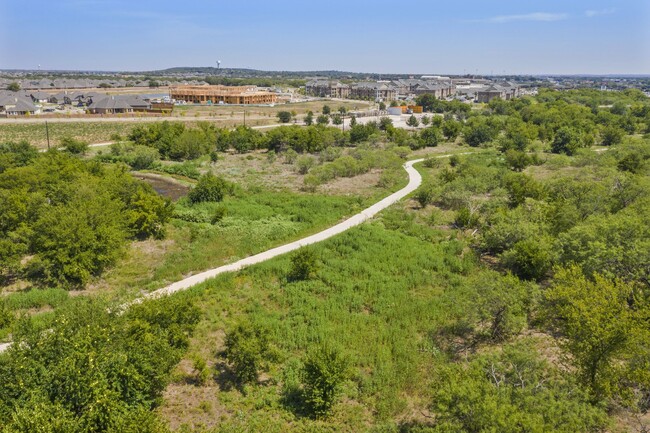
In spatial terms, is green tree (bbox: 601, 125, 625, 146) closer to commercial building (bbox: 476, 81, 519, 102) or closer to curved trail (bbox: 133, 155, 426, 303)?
curved trail (bbox: 133, 155, 426, 303)

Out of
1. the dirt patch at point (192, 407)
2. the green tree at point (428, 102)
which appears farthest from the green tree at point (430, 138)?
the dirt patch at point (192, 407)

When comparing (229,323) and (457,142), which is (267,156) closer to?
(457,142)

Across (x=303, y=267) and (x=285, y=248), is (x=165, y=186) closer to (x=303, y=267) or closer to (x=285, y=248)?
(x=285, y=248)

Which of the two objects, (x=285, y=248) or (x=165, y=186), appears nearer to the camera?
(x=285, y=248)

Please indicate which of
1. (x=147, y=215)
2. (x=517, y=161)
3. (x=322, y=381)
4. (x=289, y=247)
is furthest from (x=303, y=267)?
(x=517, y=161)

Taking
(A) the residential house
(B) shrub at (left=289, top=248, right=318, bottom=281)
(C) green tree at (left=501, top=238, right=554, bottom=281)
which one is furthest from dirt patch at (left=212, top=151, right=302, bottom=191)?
(A) the residential house

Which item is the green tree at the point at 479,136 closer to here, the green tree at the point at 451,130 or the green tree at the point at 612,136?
the green tree at the point at 451,130

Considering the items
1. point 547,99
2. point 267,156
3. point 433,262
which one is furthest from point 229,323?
point 547,99

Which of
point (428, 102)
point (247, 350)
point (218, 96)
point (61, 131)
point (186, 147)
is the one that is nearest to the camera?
point (247, 350)
